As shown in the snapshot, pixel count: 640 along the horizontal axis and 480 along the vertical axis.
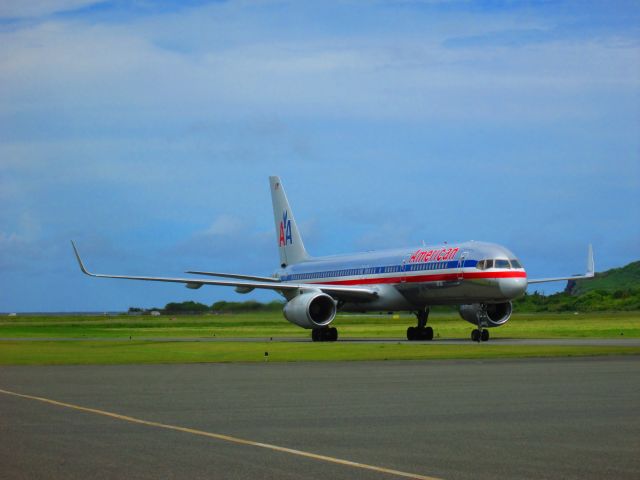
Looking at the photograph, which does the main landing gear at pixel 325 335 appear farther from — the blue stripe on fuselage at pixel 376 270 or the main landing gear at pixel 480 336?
the main landing gear at pixel 480 336

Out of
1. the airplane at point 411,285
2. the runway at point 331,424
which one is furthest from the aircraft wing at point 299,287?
the runway at point 331,424

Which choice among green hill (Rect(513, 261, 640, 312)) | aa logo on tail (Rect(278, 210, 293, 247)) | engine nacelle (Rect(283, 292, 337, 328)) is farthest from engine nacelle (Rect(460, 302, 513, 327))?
green hill (Rect(513, 261, 640, 312))

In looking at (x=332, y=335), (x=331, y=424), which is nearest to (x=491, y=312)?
(x=332, y=335)

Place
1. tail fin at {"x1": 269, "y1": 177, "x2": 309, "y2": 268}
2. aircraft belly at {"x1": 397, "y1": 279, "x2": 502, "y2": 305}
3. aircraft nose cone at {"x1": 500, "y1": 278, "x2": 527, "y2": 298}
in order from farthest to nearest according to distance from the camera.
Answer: tail fin at {"x1": 269, "y1": 177, "x2": 309, "y2": 268} → aircraft belly at {"x1": 397, "y1": 279, "x2": 502, "y2": 305} → aircraft nose cone at {"x1": 500, "y1": 278, "x2": 527, "y2": 298}

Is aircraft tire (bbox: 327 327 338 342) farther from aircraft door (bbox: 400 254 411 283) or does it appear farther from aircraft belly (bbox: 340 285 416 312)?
aircraft door (bbox: 400 254 411 283)

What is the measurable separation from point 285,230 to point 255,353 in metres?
29.7

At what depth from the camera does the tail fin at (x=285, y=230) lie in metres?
59.2

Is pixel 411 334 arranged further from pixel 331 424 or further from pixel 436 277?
pixel 331 424

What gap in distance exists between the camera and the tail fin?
5916 cm

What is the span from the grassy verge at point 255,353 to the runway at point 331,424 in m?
6.31

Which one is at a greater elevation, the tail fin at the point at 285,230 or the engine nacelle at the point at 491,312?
the tail fin at the point at 285,230

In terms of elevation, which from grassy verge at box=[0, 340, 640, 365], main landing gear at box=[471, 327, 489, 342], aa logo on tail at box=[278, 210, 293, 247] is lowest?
grassy verge at box=[0, 340, 640, 365]

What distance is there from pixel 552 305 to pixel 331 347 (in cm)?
6557

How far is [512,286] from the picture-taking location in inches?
1634
